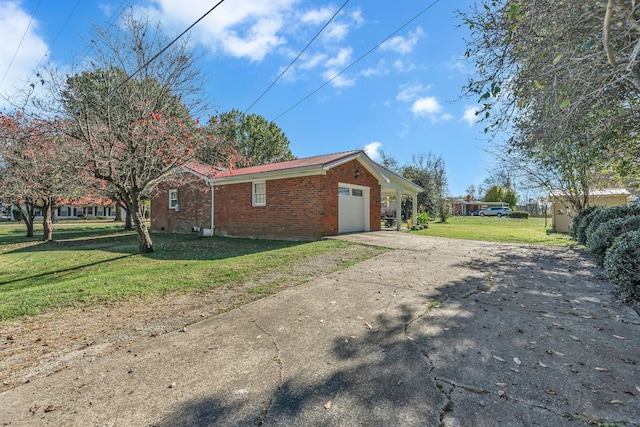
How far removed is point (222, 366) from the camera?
3.00 meters

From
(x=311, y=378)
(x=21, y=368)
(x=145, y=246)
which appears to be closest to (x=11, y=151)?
(x=145, y=246)

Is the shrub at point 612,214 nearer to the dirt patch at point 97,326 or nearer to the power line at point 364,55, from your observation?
the power line at point 364,55

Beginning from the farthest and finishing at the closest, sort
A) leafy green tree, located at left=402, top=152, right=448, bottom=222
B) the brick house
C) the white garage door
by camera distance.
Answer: leafy green tree, located at left=402, top=152, right=448, bottom=222
the white garage door
the brick house

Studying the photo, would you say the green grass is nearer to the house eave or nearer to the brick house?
the brick house

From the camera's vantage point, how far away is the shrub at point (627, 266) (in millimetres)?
4590

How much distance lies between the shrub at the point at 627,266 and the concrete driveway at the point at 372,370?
0.31 metres

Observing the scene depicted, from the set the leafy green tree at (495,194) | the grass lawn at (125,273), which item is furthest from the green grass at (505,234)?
the leafy green tree at (495,194)

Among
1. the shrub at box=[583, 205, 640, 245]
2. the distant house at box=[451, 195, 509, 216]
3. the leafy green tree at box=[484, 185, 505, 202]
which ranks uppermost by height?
the leafy green tree at box=[484, 185, 505, 202]

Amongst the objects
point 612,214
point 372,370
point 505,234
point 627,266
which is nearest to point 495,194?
point 505,234

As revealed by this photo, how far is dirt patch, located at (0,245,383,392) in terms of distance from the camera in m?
3.20

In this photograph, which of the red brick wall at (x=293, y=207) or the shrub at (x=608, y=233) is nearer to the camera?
the shrub at (x=608, y=233)

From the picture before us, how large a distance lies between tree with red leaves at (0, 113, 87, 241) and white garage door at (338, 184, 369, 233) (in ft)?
30.4

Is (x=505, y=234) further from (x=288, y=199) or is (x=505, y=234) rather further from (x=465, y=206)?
(x=465, y=206)

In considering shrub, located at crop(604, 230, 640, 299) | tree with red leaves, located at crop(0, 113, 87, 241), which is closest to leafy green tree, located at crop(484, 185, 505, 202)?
shrub, located at crop(604, 230, 640, 299)
